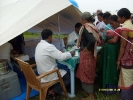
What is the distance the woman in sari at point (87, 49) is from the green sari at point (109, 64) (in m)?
0.22

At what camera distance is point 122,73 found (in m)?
2.34

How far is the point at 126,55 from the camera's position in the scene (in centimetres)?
224

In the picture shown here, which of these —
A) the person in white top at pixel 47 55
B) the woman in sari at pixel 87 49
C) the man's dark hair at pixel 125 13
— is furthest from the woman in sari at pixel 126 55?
the person in white top at pixel 47 55

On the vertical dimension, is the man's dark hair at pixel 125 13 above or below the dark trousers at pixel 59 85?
above

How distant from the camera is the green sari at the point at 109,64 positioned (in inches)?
97.5

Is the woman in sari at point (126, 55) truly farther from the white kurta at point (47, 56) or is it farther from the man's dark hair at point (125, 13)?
the white kurta at point (47, 56)

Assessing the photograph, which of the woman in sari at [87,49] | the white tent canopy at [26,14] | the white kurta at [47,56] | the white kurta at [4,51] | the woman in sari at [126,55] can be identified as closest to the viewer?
the woman in sari at [126,55]

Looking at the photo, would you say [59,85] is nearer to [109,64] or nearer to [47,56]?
[47,56]

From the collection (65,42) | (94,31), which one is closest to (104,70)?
(94,31)

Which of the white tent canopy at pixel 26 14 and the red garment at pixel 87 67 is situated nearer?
the red garment at pixel 87 67

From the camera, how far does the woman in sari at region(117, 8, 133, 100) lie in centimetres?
216

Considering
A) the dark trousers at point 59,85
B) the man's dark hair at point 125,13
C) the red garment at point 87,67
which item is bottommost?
the dark trousers at point 59,85

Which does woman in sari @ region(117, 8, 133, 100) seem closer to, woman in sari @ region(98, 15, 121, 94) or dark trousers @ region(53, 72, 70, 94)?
woman in sari @ region(98, 15, 121, 94)

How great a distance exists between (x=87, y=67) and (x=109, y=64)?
1.27 ft
